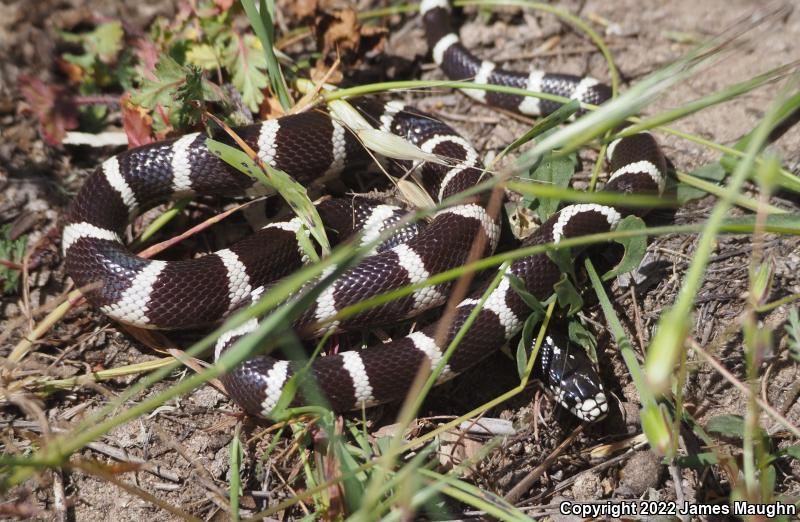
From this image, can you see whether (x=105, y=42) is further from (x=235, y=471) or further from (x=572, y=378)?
(x=572, y=378)

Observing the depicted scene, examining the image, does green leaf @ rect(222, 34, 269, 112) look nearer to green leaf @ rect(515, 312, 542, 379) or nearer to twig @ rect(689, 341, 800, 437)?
green leaf @ rect(515, 312, 542, 379)

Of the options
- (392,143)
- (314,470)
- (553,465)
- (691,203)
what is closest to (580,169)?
(691,203)

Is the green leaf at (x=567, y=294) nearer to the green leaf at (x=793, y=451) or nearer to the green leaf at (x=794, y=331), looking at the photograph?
the green leaf at (x=794, y=331)

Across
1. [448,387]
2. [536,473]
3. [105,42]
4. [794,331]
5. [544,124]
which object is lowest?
[536,473]

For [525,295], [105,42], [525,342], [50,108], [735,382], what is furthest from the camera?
[105,42]

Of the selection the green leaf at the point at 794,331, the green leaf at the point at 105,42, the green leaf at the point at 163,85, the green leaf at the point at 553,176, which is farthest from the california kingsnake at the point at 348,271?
the green leaf at the point at 105,42

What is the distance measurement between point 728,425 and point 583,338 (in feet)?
3.08

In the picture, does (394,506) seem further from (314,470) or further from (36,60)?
(36,60)

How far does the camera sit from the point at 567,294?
3.96 m

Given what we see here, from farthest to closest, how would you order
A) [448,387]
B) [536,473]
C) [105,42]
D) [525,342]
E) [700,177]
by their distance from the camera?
[105,42]
[700,177]
[448,387]
[525,342]
[536,473]

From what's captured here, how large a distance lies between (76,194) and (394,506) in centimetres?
333

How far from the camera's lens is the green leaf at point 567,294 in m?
A: 3.93

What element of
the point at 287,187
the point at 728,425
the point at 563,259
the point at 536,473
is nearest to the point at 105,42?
the point at 287,187

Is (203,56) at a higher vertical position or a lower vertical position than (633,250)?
higher
